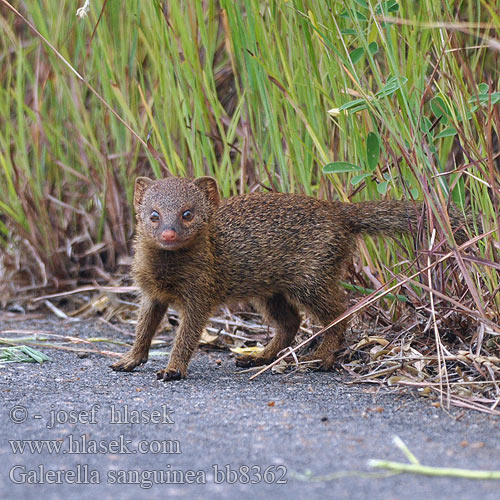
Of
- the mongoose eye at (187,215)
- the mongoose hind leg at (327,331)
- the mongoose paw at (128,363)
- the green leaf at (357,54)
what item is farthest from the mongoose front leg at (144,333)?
the green leaf at (357,54)

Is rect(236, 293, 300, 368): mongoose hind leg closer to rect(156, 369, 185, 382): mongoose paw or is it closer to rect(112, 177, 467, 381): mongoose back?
rect(112, 177, 467, 381): mongoose back

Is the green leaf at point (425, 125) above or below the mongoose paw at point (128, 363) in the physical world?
above

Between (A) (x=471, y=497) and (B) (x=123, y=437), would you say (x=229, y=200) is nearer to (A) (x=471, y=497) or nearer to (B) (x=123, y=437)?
(B) (x=123, y=437)

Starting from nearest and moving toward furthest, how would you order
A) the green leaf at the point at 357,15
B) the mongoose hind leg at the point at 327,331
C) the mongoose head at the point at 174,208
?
the green leaf at the point at 357,15 < the mongoose head at the point at 174,208 < the mongoose hind leg at the point at 327,331

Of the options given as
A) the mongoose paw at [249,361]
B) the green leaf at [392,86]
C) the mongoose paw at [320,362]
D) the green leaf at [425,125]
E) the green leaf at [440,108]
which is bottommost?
the mongoose paw at [249,361]

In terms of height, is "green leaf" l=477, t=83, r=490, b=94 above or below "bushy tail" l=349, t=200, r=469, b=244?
above

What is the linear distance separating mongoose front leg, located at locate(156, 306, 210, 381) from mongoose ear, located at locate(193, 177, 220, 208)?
20.2 inches

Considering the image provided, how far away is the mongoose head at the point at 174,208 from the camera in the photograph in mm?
3557

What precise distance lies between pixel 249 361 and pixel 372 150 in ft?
3.70

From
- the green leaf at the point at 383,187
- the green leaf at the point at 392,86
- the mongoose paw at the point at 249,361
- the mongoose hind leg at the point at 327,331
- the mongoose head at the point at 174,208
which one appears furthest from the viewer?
the mongoose paw at the point at 249,361

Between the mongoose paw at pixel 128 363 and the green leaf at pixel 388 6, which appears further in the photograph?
the mongoose paw at pixel 128 363

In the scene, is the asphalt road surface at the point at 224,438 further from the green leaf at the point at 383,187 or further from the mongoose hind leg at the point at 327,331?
the green leaf at the point at 383,187

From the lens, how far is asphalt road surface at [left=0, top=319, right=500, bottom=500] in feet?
6.32

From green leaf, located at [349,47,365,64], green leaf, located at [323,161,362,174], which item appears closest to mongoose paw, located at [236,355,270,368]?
green leaf, located at [323,161,362,174]
